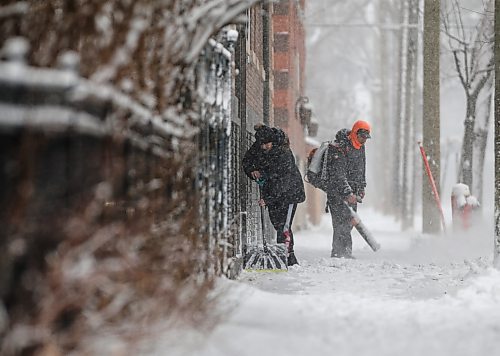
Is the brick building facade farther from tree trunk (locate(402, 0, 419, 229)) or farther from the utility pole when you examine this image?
the utility pole

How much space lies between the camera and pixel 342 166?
38.6 feet

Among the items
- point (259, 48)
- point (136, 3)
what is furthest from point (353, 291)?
point (259, 48)

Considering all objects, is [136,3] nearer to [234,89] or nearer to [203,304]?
[203,304]

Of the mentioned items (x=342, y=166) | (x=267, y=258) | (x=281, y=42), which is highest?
(x=281, y=42)

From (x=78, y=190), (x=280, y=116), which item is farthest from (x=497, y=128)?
(x=280, y=116)

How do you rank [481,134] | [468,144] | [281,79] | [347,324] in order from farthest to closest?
[481,134] < [281,79] < [468,144] < [347,324]

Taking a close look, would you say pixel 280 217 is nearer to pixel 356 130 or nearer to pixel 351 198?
pixel 351 198

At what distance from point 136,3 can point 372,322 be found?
239cm

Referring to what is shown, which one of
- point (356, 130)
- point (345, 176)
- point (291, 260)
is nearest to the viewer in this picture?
point (291, 260)

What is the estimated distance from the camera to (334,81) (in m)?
59.1

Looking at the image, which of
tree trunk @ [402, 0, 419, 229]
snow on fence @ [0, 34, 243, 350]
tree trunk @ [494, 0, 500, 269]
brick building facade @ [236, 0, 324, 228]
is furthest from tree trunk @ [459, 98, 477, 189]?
snow on fence @ [0, 34, 243, 350]

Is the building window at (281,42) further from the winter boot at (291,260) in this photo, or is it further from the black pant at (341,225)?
the winter boot at (291,260)

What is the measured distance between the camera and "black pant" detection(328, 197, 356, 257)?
39.4 feet

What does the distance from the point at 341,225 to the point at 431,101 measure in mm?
6117
